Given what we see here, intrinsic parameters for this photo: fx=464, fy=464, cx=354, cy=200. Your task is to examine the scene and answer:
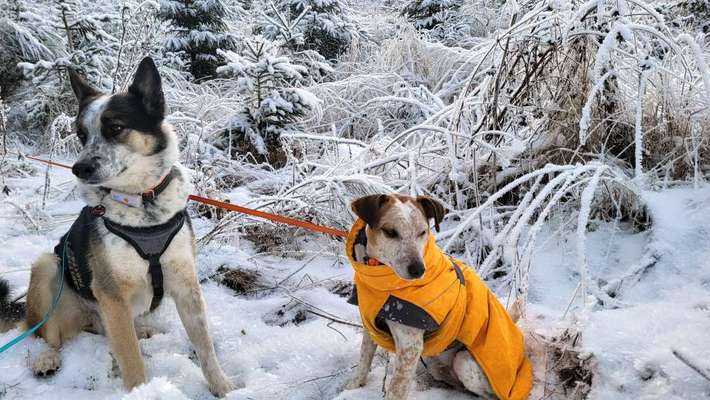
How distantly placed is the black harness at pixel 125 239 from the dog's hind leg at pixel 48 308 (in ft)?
0.30

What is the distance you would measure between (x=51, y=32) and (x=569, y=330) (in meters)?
9.38

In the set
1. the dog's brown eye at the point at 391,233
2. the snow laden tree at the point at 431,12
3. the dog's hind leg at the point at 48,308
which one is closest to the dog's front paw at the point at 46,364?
the dog's hind leg at the point at 48,308

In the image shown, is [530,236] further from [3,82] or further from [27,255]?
[3,82]

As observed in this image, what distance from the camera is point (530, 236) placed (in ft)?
8.65

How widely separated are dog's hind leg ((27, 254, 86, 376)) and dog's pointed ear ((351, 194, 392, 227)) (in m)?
1.72

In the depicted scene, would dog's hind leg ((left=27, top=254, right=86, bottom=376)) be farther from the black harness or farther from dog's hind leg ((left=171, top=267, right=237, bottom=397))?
dog's hind leg ((left=171, top=267, right=237, bottom=397))

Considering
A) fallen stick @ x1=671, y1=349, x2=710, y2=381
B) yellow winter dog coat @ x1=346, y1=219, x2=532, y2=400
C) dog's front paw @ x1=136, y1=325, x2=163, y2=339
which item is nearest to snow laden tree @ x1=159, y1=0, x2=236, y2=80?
dog's front paw @ x1=136, y1=325, x2=163, y2=339

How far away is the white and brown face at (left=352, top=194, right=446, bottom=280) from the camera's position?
2236mm

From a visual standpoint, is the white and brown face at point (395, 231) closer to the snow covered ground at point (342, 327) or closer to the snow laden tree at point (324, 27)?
the snow covered ground at point (342, 327)

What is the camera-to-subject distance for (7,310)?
290cm

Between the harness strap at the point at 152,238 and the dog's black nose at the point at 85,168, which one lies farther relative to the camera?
the harness strap at the point at 152,238

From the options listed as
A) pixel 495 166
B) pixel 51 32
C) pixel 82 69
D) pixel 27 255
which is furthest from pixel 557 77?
pixel 51 32

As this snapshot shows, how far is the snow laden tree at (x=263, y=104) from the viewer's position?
5.56 meters

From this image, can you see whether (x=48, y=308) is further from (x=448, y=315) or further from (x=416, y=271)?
(x=448, y=315)
